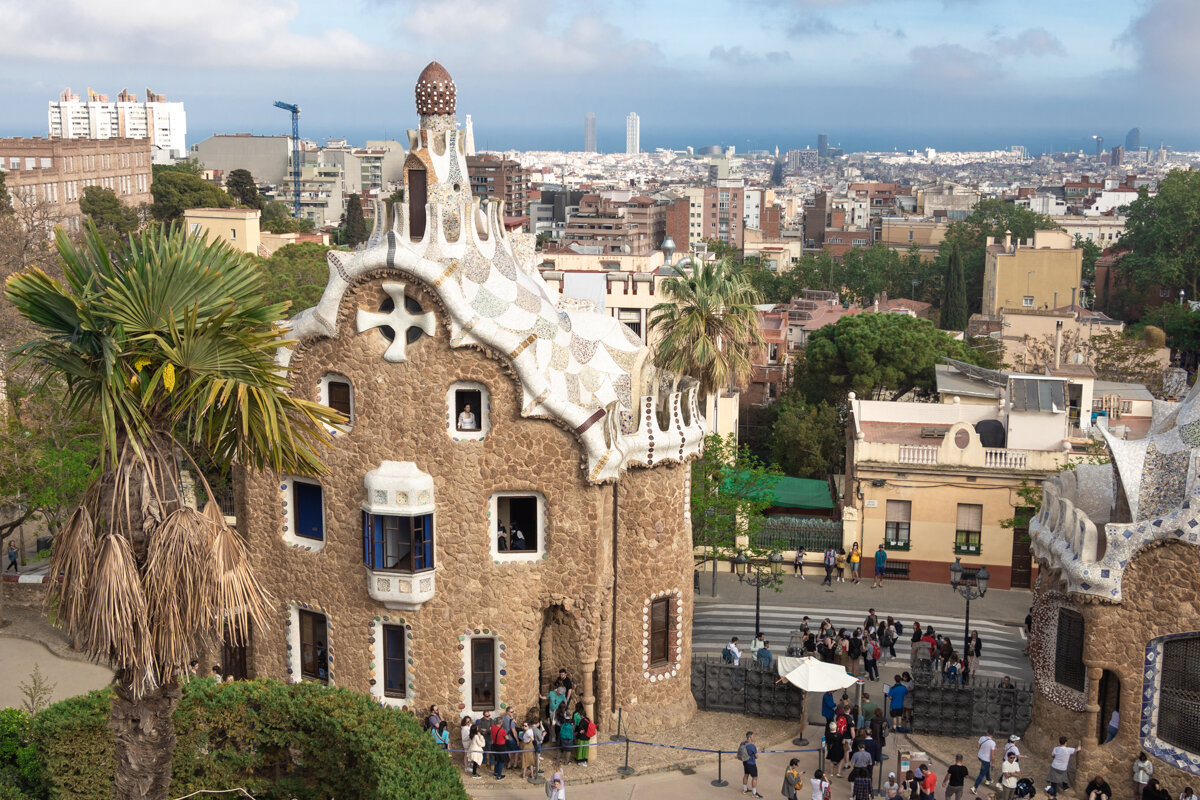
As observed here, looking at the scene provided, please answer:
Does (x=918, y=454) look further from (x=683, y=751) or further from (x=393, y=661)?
(x=393, y=661)

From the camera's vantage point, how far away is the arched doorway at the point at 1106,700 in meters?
28.2

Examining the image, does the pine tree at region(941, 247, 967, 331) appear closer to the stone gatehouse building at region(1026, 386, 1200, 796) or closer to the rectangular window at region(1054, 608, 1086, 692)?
the stone gatehouse building at region(1026, 386, 1200, 796)

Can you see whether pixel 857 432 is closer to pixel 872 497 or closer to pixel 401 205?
pixel 872 497

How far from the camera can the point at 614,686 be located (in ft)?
101

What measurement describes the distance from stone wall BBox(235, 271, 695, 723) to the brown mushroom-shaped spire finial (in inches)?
183

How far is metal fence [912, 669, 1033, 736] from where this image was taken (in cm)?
3091

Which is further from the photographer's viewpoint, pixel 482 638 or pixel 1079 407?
pixel 1079 407

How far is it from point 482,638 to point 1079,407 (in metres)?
25.0

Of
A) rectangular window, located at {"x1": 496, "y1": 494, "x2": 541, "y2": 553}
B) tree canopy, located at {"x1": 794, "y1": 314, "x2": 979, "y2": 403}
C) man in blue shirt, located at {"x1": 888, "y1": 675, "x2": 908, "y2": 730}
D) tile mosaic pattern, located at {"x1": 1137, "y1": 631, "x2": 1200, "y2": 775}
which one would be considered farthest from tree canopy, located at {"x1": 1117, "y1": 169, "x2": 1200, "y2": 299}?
rectangular window, located at {"x1": 496, "y1": 494, "x2": 541, "y2": 553}

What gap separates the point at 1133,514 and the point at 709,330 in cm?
1454

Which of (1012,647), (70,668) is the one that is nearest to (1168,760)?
(1012,647)

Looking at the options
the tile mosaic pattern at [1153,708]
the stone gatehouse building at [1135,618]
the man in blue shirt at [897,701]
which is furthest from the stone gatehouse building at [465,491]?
the tile mosaic pattern at [1153,708]

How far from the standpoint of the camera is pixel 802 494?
5044 cm

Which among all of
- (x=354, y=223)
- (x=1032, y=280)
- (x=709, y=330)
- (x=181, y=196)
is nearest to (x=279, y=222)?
(x=354, y=223)
